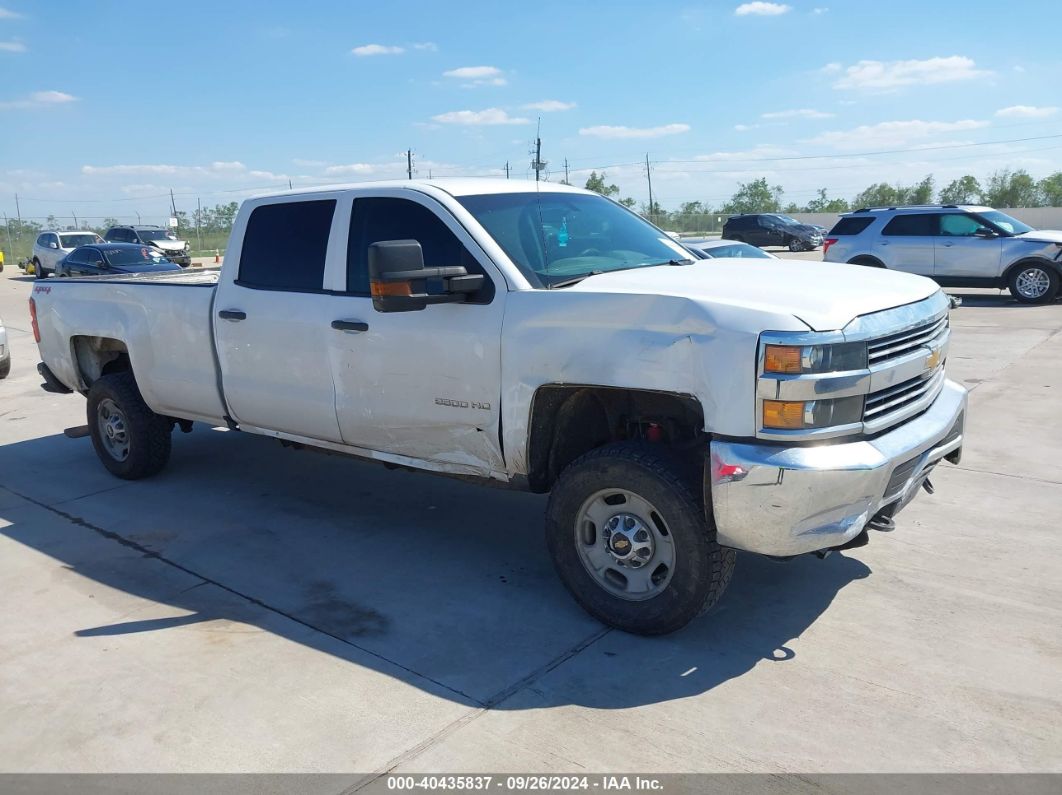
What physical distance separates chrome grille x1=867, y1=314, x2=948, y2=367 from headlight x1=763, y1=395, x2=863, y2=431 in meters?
0.29

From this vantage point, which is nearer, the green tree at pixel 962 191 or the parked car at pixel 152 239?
the parked car at pixel 152 239

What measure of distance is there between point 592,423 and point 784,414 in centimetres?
119

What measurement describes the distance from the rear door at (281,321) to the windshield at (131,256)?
54.3 ft

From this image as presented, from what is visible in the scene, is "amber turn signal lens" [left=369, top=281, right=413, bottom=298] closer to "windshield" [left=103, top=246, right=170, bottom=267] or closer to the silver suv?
the silver suv

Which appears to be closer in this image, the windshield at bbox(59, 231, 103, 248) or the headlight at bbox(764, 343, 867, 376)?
the headlight at bbox(764, 343, 867, 376)

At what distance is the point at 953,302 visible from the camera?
5.12 metres

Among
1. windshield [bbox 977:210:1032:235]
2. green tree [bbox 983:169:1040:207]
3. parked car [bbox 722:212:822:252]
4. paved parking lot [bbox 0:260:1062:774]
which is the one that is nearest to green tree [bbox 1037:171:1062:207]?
green tree [bbox 983:169:1040:207]

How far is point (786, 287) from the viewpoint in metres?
4.03

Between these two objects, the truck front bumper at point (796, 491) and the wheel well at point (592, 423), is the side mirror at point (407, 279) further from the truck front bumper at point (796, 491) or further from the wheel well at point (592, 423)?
the truck front bumper at point (796, 491)

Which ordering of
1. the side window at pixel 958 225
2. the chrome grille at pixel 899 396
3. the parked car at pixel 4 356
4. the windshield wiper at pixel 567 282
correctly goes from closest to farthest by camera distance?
the chrome grille at pixel 899 396, the windshield wiper at pixel 567 282, the parked car at pixel 4 356, the side window at pixel 958 225

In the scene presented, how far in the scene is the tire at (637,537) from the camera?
3891 millimetres

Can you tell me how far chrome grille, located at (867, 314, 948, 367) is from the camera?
12.4ft

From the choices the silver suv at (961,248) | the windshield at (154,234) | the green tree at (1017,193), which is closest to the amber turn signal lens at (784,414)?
the silver suv at (961,248)
